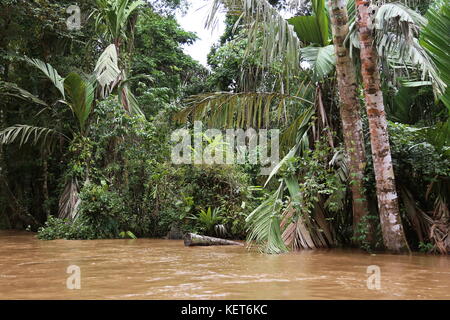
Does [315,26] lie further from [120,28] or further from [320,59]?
[120,28]

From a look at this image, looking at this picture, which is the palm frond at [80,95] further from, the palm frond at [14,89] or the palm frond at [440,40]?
the palm frond at [440,40]

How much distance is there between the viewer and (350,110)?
249 inches

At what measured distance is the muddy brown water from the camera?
3.10 m

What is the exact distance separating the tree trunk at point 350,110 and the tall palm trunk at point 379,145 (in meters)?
0.38

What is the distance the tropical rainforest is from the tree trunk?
19mm

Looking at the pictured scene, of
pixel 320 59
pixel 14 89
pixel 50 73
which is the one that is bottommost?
pixel 320 59

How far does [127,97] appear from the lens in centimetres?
1155

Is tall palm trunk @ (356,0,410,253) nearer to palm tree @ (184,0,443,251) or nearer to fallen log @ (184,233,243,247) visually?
palm tree @ (184,0,443,251)

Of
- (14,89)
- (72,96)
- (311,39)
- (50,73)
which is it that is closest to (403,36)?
(311,39)

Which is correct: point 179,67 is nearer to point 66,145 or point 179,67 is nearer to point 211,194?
point 66,145

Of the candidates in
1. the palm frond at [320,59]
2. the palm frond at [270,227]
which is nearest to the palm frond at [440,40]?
the palm frond at [320,59]

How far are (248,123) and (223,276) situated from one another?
3.56 m
